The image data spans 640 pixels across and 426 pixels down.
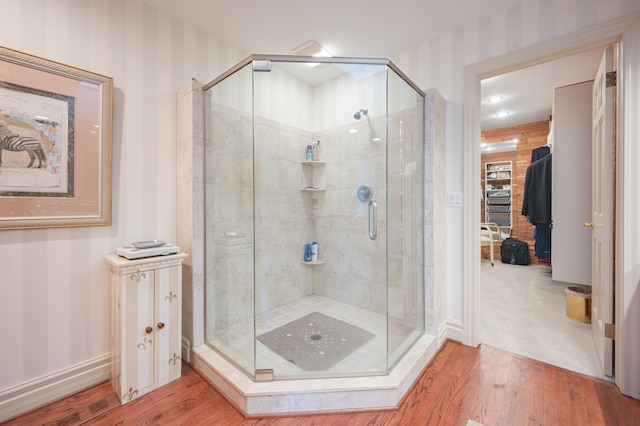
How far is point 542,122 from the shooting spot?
15.3 feet

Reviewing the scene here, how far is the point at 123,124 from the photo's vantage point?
178 centimetres

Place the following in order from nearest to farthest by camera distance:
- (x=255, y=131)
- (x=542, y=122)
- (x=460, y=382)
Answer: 1. (x=460, y=382)
2. (x=255, y=131)
3. (x=542, y=122)

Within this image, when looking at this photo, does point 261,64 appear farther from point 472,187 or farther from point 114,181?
point 472,187

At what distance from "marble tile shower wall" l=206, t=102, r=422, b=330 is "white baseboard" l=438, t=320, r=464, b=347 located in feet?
1.19

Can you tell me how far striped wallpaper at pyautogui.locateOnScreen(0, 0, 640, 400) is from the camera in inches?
57.3

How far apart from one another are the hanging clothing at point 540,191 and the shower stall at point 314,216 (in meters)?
2.65

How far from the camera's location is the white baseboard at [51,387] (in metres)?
1.41

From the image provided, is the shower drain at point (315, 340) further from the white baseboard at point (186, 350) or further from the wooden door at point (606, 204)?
the wooden door at point (606, 204)

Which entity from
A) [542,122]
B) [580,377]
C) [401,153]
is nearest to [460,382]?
[580,377]

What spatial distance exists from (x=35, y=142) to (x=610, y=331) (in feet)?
11.8

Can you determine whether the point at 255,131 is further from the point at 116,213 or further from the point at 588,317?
the point at 588,317

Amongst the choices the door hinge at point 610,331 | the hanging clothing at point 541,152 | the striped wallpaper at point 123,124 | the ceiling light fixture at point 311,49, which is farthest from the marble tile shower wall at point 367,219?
the hanging clothing at point 541,152

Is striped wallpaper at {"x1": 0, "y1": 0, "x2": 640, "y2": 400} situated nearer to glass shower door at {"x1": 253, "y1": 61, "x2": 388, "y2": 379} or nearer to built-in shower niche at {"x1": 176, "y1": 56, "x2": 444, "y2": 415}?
built-in shower niche at {"x1": 176, "y1": 56, "x2": 444, "y2": 415}

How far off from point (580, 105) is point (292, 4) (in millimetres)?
3009
